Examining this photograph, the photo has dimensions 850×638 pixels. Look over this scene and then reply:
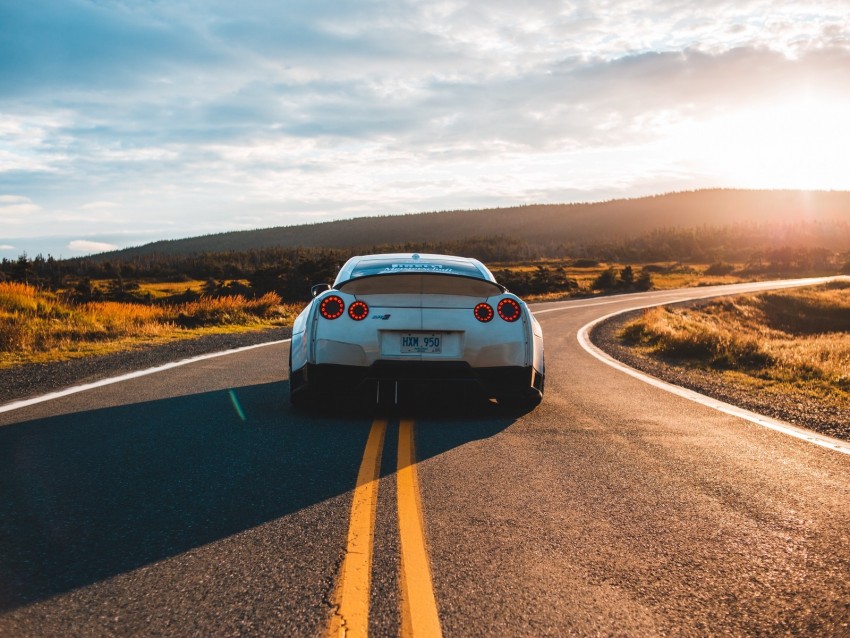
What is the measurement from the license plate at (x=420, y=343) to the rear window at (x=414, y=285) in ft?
1.26

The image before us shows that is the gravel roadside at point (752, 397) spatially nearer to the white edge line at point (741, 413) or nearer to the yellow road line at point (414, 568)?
the white edge line at point (741, 413)

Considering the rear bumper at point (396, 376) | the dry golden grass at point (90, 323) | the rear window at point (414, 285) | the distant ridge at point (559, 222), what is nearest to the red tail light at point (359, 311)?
the rear window at point (414, 285)

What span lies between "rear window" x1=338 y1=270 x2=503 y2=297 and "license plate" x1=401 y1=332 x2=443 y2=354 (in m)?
0.38

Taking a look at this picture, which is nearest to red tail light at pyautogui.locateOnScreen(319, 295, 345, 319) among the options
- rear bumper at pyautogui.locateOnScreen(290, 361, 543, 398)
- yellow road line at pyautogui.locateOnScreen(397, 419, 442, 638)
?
rear bumper at pyautogui.locateOnScreen(290, 361, 543, 398)

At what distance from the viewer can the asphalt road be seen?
2.68 meters

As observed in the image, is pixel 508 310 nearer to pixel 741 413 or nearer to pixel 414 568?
pixel 741 413

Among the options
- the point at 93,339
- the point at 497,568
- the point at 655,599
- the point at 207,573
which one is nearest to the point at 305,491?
the point at 207,573

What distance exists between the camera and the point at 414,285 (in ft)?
21.1

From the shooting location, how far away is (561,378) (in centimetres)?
988

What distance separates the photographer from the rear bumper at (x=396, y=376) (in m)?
6.25

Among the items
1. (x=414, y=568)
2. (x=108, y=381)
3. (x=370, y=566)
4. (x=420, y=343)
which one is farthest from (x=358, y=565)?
(x=108, y=381)

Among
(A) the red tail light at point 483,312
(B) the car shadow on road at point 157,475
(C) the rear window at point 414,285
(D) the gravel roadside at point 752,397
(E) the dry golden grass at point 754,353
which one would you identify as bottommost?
(E) the dry golden grass at point 754,353

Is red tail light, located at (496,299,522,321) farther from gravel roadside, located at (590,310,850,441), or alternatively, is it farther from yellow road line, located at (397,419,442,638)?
gravel roadside, located at (590,310,850,441)

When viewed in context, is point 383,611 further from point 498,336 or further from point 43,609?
point 498,336
